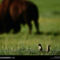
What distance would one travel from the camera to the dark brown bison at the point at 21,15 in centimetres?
387

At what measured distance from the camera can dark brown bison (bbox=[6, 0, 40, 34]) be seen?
12.7 feet

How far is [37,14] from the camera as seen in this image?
3898 mm

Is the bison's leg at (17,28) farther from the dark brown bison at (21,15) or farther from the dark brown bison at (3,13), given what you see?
the dark brown bison at (3,13)

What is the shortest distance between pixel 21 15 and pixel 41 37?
0.50 meters

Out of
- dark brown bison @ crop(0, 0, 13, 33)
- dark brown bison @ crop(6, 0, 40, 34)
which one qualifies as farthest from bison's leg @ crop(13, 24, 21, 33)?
dark brown bison @ crop(0, 0, 13, 33)

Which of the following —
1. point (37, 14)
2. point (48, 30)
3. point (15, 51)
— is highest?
point (37, 14)

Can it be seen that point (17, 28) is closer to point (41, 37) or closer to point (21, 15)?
point (21, 15)

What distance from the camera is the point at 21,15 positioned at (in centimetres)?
392

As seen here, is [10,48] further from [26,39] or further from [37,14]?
[37,14]

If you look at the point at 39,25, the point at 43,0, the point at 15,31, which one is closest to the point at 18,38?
the point at 15,31

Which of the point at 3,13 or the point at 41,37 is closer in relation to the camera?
the point at 41,37

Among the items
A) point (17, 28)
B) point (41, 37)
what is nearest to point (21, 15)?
A: point (17, 28)

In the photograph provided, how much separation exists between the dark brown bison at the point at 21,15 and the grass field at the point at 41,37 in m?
0.07

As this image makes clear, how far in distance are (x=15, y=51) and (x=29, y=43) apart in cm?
26
